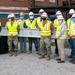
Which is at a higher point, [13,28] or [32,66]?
[13,28]

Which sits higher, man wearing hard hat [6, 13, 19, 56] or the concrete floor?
man wearing hard hat [6, 13, 19, 56]

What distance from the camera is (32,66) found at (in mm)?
12445

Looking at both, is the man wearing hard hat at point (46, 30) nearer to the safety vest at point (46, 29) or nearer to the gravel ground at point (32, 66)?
the safety vest at point (46, 29)

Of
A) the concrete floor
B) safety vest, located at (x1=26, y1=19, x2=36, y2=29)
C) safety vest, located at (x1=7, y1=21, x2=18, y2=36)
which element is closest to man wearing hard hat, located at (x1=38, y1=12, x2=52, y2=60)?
the concrete floor

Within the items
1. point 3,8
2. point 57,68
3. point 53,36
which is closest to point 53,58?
point 53,36

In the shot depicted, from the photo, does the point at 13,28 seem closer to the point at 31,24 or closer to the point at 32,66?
the point at 31,24

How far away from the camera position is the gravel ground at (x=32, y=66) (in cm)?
1132

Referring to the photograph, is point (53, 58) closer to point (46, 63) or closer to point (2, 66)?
point (46, 63)

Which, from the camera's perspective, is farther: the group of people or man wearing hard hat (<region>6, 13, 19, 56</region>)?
man wearing hard hat (<region>6, 13, 19, 56</region>)

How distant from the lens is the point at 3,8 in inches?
1209

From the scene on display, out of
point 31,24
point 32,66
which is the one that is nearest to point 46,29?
point 31,24

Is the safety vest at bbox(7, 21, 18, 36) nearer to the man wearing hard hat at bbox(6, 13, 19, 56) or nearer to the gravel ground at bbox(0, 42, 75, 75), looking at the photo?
the man wearing hard hat at bbox(6, 13, 19, 56)

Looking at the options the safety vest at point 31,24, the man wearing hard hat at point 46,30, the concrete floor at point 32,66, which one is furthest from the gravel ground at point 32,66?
the safety vest at point 31,24

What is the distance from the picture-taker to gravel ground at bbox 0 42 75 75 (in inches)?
446
